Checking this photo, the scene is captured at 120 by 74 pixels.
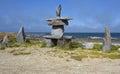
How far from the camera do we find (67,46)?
3259 cm

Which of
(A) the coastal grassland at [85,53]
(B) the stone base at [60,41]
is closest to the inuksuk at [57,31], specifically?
(B) the stone base at [60,41]

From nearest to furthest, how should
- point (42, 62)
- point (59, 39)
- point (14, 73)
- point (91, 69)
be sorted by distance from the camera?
1. point (14, 73)
2. point (91, 69)
3. point (42, 62)
4. point (59, 39)

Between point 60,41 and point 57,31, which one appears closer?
point 60,41

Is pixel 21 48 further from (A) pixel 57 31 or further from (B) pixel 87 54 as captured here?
(B) pixel 87 54

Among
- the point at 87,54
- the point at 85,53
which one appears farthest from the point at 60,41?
the point at 87,54

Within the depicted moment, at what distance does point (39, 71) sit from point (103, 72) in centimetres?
389

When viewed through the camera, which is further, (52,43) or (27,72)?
(52,43)

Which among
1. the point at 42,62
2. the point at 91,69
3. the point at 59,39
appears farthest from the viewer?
the point at 59,39

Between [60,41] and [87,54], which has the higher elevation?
[60,41]

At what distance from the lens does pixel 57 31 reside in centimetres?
3397

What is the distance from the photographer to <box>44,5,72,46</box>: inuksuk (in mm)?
32688

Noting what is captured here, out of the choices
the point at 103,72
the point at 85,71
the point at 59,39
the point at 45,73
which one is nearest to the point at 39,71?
the point at 45,73

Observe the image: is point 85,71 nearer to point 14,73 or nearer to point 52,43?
point 14,73

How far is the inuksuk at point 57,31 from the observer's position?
3269cm
